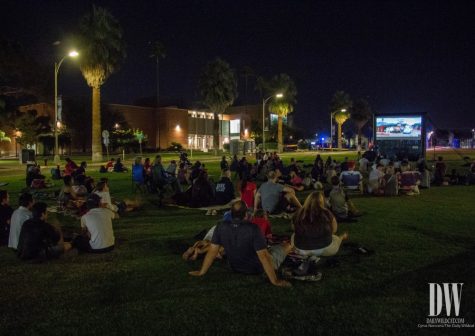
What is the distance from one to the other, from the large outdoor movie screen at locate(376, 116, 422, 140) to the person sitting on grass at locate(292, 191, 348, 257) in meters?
33.2

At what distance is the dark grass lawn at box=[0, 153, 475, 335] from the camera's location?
4828 millimetres

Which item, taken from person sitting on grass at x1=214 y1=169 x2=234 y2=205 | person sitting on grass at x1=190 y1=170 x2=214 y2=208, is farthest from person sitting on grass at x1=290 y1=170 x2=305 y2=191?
person sitting on grass at x1=190 y1=170 x2=214 y2=208

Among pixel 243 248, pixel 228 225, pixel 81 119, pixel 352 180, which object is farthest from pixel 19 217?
pixel 81 119

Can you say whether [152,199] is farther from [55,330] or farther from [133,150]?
[133,150]

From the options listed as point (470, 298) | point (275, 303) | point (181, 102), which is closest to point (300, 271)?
point (275, 303)

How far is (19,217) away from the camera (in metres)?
7.51

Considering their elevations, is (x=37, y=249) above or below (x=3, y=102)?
below

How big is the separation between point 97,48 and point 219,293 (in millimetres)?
40040

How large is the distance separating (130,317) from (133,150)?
6169 cm

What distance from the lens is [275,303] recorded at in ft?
17.8

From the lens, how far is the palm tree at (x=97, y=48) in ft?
135

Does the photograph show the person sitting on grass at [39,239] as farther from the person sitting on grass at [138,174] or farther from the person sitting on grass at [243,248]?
the person sitting on grass at [138,174]

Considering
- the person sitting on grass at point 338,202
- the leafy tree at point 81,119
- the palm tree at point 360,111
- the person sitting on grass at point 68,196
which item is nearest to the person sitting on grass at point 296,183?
the person sitting on grass at point 338,202

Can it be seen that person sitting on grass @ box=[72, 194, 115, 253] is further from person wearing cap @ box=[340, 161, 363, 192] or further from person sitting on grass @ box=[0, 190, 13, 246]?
person wearing cap @ box=[340, 161, 363, 192]
